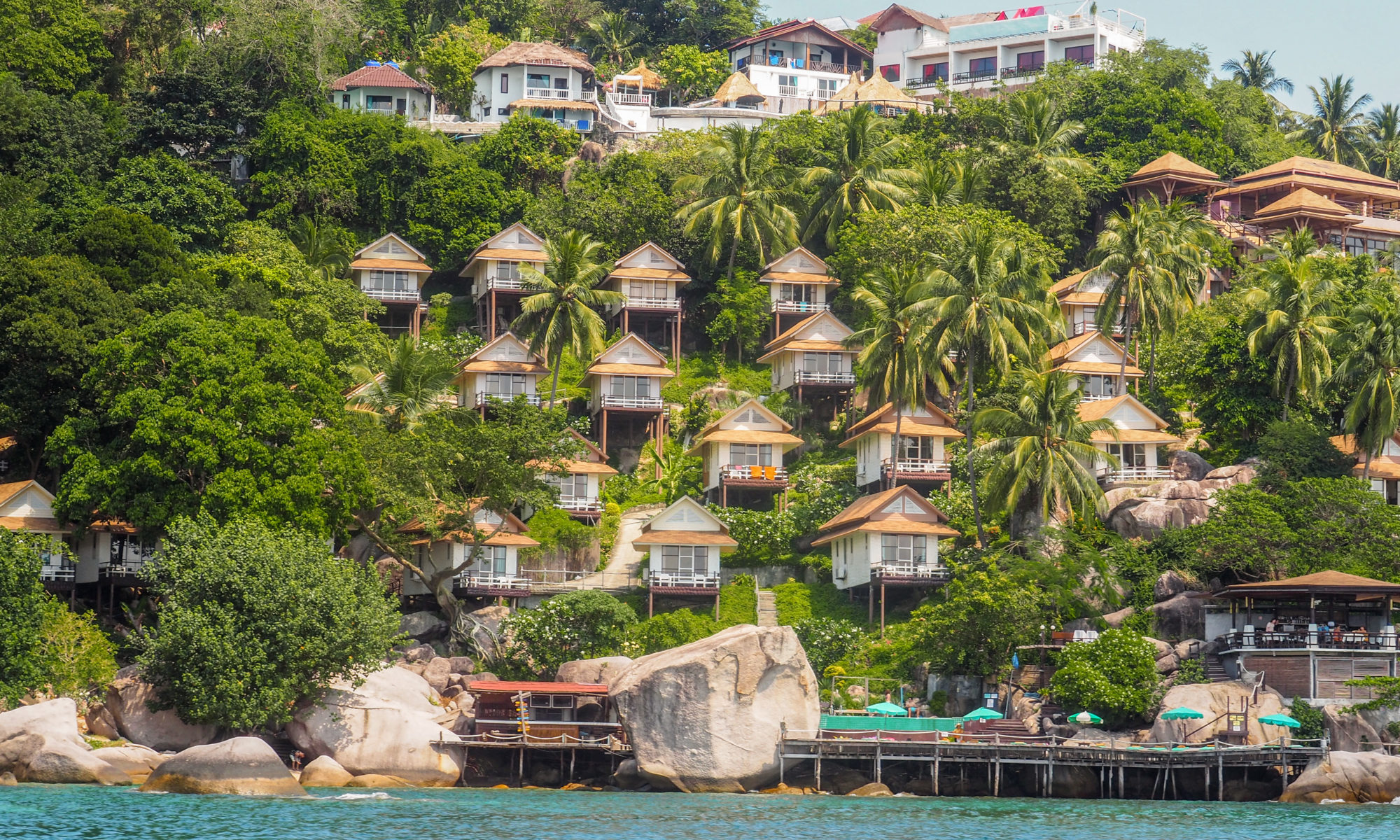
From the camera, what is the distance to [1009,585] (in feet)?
208

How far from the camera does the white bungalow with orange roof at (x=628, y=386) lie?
8500 centimetres

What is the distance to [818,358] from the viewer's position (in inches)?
3455

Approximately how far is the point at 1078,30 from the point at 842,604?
66.4 meters

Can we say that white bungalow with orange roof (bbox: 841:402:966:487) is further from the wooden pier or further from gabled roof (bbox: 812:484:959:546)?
the wooden pier

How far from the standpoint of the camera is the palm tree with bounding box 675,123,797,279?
3659 inches

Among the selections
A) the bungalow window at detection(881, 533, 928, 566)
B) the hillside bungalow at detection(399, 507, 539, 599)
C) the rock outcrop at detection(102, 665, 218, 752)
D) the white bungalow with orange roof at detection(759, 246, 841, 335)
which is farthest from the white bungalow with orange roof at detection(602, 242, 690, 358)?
the rock outcrop at detection(102, 665, 218, 752)

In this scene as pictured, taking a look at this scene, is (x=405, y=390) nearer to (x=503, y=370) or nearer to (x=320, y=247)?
(x=503, y=370)

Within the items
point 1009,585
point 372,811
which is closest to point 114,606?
point 372,811

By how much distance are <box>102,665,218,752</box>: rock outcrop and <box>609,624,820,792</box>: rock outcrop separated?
554 inches

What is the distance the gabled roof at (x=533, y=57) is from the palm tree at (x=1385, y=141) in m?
55.7

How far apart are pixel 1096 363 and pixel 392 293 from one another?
36885mm

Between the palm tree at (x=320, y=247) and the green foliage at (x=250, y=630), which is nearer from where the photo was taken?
the green foliage at (x=250, y=630)

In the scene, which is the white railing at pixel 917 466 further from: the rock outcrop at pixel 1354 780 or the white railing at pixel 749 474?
the rock outcrop at pixel 1354 780

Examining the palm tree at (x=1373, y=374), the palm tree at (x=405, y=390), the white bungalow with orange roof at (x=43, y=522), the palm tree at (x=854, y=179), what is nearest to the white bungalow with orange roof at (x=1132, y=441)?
the palm tree at (x=1373, y=374)
